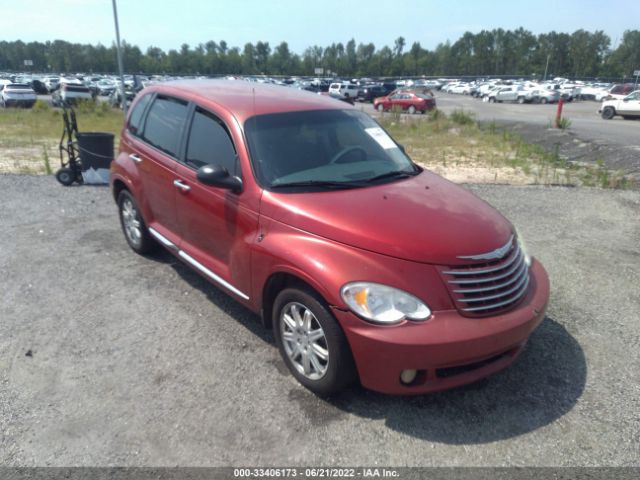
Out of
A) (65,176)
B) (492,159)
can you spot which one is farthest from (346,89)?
(65,176)

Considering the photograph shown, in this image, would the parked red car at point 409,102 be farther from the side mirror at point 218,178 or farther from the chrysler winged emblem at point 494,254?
the chrysler winged emblem at point 494,254

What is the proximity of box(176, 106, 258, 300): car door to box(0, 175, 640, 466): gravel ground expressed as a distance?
0.55 metres

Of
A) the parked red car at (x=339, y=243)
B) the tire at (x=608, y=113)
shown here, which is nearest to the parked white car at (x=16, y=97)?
the parked red car at (x=339, y=243)

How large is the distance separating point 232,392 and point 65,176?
279 inches

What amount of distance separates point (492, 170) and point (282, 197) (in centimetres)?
920

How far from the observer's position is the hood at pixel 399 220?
2.93 metres

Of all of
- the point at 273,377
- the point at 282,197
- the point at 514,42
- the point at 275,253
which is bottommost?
the point at 273,377

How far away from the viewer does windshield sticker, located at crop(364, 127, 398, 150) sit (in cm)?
427

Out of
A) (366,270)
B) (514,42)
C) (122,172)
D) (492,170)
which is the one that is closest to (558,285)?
(366,270)

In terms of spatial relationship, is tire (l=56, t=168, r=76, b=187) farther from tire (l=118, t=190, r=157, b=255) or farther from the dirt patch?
the dirt patch

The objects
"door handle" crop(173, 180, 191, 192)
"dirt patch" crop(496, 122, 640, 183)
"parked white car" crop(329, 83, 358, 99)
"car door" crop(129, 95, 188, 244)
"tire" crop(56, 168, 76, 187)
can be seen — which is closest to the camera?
"door handle" crop(173, 180, 191, 192)

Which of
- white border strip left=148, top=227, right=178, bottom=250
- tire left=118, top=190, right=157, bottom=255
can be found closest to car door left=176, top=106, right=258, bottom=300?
white border strip left=148, top=227, right=178, bottom=250

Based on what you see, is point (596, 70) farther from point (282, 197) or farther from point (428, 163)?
point (282, 197)

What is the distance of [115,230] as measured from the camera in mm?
6500
